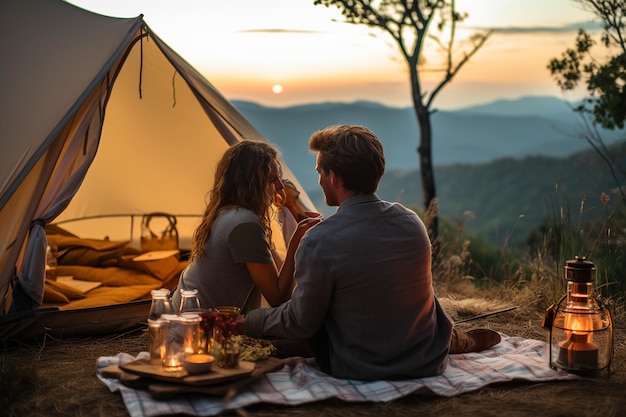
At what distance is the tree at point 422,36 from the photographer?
24.6ft


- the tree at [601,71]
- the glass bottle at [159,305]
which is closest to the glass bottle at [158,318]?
the glass bottle at [159,305]

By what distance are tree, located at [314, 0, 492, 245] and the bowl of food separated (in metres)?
4.54

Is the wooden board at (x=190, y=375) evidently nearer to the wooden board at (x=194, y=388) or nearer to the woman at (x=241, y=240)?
the wooden board at (x=194, y=388)

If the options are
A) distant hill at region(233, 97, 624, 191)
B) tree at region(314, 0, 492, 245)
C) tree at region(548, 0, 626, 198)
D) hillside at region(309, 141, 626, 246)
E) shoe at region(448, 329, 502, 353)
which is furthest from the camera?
hillside at region(309, 141, 626, 246)

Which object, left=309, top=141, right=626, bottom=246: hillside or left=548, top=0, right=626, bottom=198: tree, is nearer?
left=548, top=0, right=626, bottom=198: tree

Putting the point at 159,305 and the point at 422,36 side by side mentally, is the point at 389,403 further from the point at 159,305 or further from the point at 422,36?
the point at 422,36

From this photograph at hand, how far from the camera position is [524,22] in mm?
15102

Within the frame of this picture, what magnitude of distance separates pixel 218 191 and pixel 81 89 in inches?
50.7

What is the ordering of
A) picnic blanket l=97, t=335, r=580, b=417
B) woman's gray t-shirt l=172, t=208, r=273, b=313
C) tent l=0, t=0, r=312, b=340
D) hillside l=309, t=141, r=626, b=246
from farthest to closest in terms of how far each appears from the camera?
hillside l=309, t=141, r=626, b=246 → tent l=0, t=0, r=312, b=340 → woman's gray t-shirt l=172, t=208, r=273, b=313 → picnic blanket l=97, t=335, r=580, b=417

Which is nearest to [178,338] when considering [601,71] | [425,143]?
[601,71]

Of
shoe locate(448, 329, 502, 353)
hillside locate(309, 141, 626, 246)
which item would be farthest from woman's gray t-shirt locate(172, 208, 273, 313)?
hillside locate(309, 141, 626, 246)

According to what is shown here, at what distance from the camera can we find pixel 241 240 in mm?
3525

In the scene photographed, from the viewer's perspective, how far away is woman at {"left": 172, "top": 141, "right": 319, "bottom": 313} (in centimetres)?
354

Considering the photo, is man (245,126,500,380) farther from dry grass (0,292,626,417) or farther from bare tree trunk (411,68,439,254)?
bare tree trunk (411,68,439,254)
